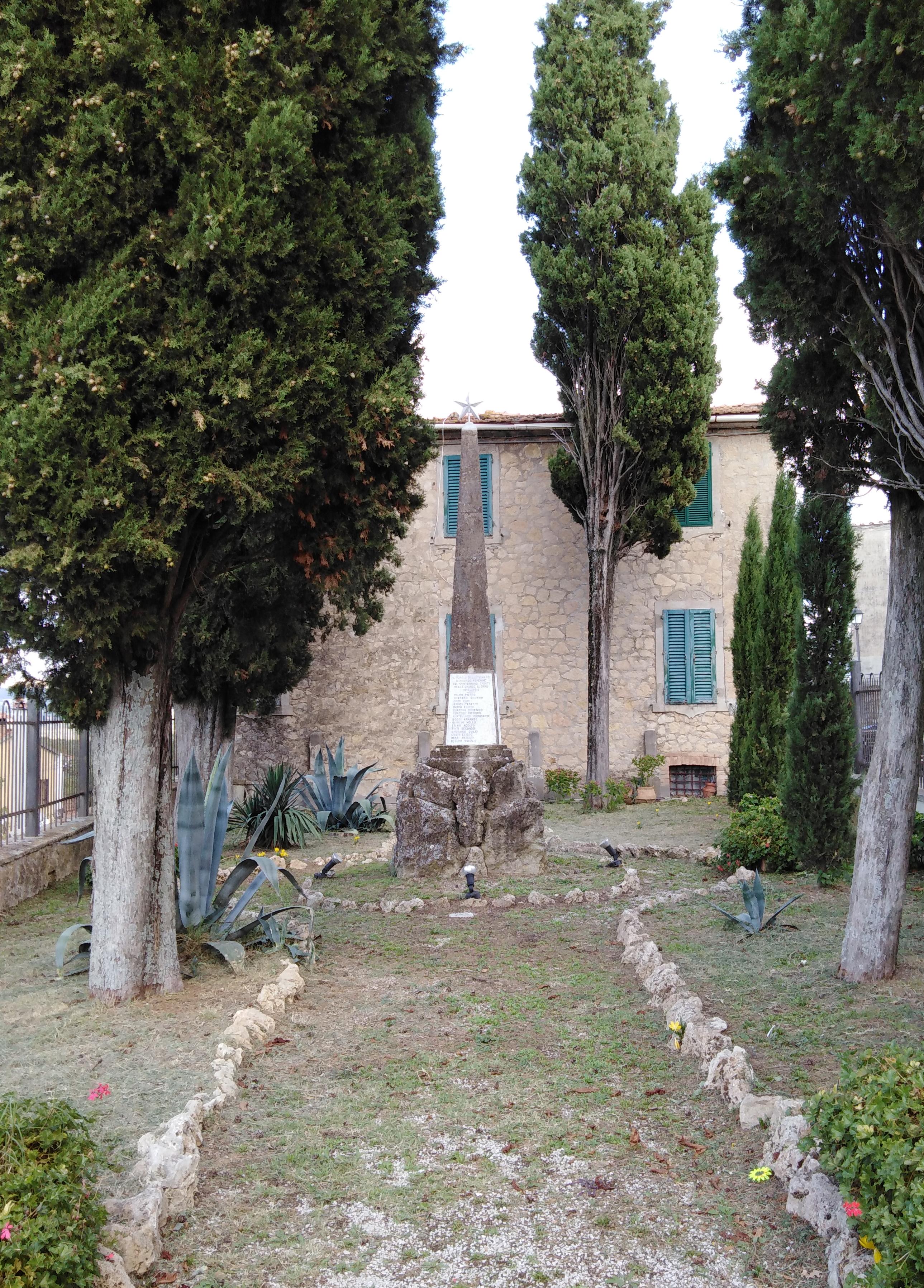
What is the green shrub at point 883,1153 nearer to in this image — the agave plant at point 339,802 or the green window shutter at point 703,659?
the agave plant at point 339,802

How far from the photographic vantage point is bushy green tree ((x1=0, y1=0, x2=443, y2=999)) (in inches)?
183

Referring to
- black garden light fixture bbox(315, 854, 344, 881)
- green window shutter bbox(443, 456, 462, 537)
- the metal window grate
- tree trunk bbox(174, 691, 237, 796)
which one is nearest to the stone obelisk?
black garden light fixture bbox(315, 854, 344, 881)

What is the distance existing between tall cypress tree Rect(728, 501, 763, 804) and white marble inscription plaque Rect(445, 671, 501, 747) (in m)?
4.58

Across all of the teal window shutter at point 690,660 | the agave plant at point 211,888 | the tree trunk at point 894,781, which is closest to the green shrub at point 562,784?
the teal window shutter at point 690,660

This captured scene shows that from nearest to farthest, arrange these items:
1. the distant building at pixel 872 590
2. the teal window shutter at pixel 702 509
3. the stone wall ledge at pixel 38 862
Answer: the stone wall ledge at pixel 38 862
the teal window shutter at pixel 702 509
the distant building at pixel 872 590

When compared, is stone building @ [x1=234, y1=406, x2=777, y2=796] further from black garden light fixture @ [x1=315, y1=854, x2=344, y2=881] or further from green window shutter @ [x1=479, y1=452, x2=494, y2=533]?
black garden light fixture @ [x1=315, y1=854, x2=344, y2=881]

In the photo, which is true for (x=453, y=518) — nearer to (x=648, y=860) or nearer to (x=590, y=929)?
(x=648, y=860)

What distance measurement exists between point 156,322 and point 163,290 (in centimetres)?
16

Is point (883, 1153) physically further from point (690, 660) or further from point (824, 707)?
point (690, 660)

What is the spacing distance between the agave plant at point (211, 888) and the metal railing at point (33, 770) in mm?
1524

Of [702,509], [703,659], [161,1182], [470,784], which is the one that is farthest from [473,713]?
[702,509]

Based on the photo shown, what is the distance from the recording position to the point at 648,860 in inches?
411

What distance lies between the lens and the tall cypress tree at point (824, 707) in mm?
8820

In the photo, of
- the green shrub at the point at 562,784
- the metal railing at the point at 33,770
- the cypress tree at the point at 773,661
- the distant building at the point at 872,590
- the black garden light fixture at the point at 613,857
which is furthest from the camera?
the distant building at the point at 872,590
